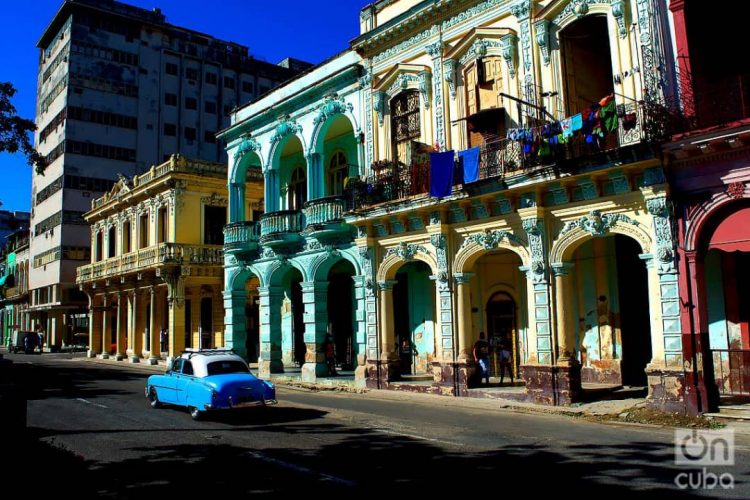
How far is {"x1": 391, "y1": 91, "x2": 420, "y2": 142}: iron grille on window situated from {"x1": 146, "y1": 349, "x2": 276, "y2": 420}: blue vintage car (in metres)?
8.72

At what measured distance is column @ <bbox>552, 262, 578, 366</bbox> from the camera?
14641 millimetres

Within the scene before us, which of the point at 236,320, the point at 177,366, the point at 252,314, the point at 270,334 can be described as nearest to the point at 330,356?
the point at 270,334

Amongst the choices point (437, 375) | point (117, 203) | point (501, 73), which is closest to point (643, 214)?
point (501, 73)

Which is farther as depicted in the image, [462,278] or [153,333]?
[153,333]

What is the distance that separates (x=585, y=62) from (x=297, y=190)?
12.3 metres

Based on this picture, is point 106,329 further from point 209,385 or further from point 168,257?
point 209,385

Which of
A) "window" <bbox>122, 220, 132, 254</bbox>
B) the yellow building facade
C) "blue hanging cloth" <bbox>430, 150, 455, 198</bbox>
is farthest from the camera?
"window" <bbox>122, 220, 132, 254</bbox>

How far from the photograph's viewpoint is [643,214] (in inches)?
531

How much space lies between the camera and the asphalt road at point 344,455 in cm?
743

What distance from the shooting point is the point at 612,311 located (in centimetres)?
1662

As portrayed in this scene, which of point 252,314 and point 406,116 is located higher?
point 406,116

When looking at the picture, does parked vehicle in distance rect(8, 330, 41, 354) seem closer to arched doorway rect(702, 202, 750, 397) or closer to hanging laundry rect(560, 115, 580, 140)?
hanging laundry rect(560, 115, 580, 140)

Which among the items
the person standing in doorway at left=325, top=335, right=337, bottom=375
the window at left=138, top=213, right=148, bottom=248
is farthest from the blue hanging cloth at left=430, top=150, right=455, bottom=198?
the window at left=138, top=213, right=148, bottom=248

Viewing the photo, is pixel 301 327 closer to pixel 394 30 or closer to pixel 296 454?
pixel 394 30
